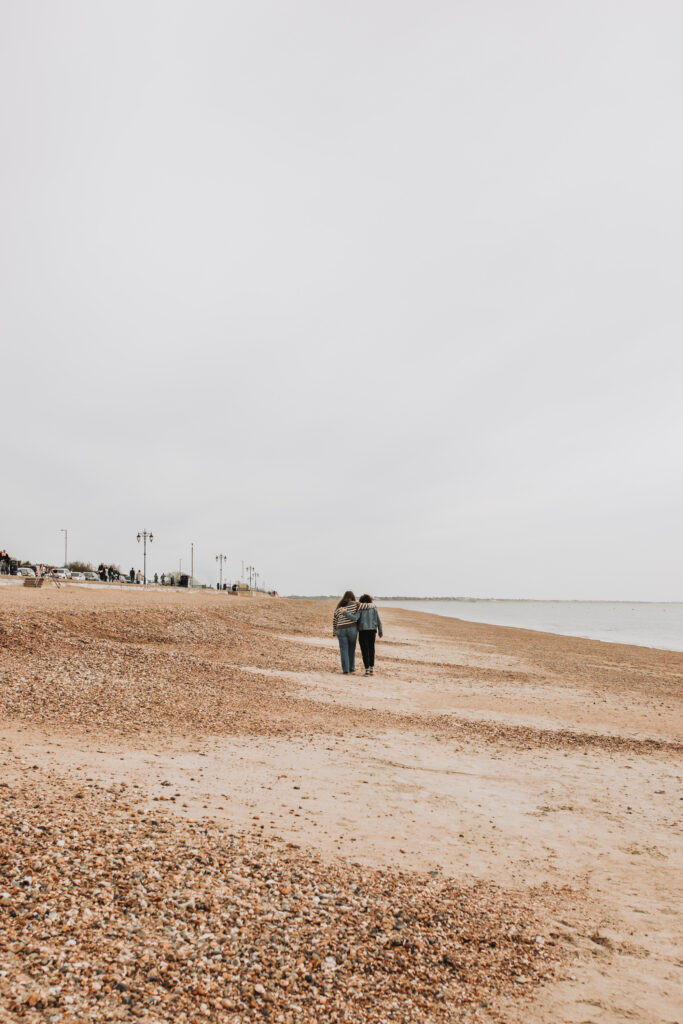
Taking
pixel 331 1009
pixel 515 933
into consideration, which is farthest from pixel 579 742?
pixel 331 1009

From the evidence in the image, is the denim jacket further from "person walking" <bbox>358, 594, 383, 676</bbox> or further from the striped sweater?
the striped sweater

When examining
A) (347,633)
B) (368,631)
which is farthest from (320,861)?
(368,631)

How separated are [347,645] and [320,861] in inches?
412

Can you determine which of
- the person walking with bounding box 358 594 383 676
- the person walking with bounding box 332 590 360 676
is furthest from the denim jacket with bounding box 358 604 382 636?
the person walking with bounding box 332 590 360 676

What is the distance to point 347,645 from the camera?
15.1 metres

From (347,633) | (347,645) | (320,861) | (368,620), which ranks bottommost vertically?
(320,861)

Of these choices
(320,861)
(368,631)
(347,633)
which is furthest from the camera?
(368,631)

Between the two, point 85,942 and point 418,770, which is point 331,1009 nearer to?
point 85,942

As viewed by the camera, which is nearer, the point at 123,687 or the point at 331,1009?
the point at 331,1009

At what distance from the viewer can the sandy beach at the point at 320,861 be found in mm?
3326

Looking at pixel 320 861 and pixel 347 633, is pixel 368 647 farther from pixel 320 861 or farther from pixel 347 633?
pixel 320 861

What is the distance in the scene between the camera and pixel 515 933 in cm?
407

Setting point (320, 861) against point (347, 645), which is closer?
point (320, 861)

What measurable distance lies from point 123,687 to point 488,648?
1934 cm
